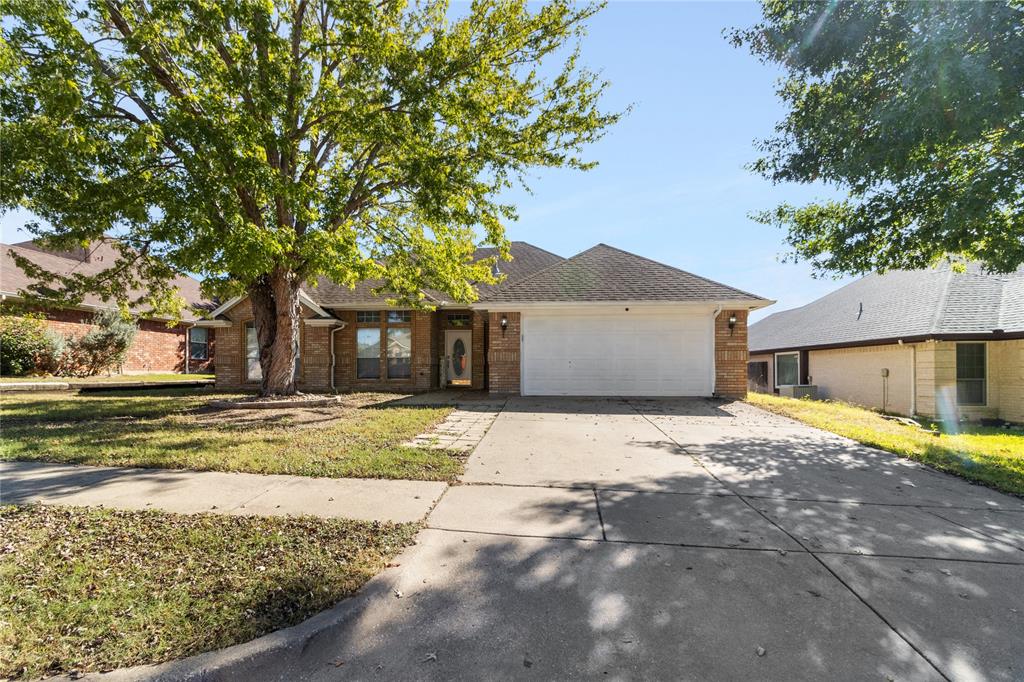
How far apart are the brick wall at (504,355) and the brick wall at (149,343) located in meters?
15.1

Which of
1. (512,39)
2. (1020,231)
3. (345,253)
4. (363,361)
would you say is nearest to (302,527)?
(345,253)

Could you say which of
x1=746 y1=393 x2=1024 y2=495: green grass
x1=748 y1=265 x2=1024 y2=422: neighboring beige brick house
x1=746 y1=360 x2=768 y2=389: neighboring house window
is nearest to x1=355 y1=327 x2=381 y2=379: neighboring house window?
x1=746 y1=393 x2=1024 y2=495: green grass

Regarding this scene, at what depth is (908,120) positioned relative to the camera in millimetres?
6219

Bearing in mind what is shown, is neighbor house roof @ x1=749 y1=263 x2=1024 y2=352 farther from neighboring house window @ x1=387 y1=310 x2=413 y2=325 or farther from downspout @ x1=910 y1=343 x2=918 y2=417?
neighboring house window @ x1=387 y1=310 x2=413 y2=325

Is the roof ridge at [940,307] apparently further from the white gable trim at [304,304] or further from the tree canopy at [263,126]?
the white gable trim at [304,304]

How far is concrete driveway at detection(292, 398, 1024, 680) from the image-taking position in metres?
2.17

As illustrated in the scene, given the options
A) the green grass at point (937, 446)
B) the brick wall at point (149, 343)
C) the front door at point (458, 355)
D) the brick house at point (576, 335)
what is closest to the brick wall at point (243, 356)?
the brick house at point (576, 335)

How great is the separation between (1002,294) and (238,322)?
2562 centimetres

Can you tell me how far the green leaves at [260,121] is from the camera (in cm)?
715

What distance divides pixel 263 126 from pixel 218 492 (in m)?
6.41

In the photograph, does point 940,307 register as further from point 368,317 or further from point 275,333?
point 275,333

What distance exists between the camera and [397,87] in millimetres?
8688

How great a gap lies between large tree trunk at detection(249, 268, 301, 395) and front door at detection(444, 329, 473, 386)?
5933 millimetres

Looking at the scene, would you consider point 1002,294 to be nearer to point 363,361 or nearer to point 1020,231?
point 1020,231
